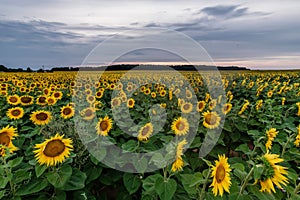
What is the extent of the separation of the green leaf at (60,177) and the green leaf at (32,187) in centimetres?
8

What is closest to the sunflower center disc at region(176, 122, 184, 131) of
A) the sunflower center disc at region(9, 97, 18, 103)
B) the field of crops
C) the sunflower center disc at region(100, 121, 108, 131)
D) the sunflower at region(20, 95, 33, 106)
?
the field of crops

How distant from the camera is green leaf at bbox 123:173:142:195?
9.54ft

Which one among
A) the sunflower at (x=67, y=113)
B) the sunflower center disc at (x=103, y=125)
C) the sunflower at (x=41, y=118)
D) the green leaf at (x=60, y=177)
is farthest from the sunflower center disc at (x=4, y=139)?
the sunflower at (x=67, y=113)

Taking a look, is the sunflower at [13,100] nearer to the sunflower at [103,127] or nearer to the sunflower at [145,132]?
the sunflower at [103,127]

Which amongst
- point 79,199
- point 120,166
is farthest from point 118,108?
point 79,199

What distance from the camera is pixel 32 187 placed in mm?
2303

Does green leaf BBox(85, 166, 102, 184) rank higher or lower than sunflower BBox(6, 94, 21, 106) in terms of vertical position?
lower

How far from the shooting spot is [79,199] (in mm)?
2600

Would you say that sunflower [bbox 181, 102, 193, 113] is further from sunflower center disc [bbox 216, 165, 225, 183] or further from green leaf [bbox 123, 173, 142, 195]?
sunflower center disc [bbox 216, 165, 225, 183]

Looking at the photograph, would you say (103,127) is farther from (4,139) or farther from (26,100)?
(26,100)

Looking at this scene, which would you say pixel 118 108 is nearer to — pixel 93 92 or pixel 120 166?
pixel 120 166

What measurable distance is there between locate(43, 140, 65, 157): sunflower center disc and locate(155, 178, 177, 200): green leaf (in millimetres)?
756

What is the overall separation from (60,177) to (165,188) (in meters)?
0.76

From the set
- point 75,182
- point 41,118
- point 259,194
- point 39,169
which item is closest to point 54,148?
point 39,169
